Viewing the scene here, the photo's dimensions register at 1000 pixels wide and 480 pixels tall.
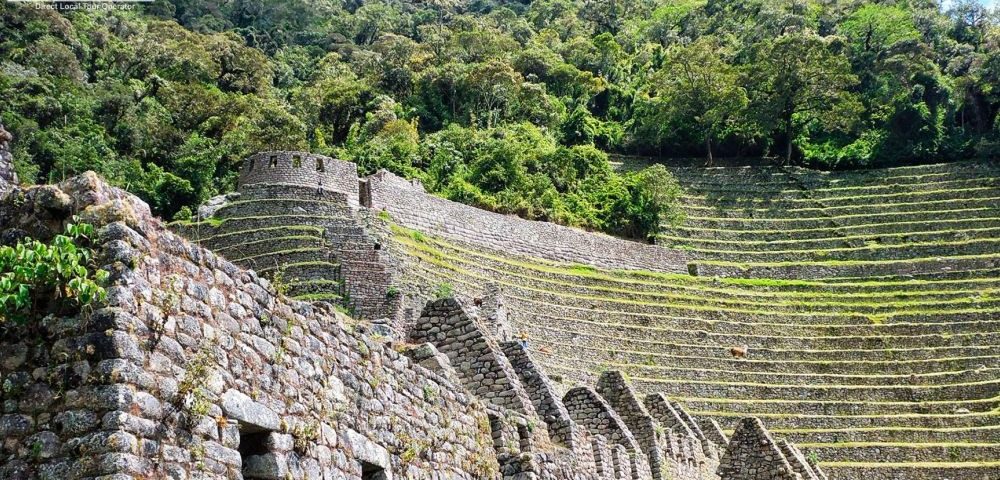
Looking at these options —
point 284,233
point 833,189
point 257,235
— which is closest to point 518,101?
point 833,189

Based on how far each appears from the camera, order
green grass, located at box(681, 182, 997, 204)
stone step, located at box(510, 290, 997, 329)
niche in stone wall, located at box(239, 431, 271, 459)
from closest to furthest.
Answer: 1. niche in stone wall, located at box(239, 431, 271, 459)
2. stone step, located at box(510, 290, 997, 329)
3. green grass, located at box(681, 182, 997, 204)

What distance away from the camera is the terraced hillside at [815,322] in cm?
3109

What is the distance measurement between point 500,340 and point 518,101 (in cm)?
4639

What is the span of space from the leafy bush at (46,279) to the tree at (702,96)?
2207 inches

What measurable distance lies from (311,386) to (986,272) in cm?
4272

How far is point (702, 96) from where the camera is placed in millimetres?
59188

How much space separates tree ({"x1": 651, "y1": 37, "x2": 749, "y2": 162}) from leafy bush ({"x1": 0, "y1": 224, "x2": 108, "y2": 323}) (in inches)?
2207

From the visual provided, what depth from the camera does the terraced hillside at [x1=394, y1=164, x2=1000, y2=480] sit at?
3109cm

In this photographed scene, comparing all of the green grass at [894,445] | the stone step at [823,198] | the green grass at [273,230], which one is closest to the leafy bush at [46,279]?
the green grass at [273,230]

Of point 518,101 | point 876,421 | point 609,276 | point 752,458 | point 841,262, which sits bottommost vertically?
point 876,421

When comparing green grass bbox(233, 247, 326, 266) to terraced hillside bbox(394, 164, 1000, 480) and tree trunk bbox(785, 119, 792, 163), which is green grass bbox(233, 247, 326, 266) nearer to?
terraced hillside bbox(394, 164, 1000, 480)

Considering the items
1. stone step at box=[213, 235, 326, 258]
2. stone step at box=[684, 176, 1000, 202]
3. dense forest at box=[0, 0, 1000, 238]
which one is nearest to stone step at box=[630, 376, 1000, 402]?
stone step at box=[213, 235, 326, 258]

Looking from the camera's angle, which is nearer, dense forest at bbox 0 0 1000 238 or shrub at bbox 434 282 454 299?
shrub at bbox 434 282 454 299

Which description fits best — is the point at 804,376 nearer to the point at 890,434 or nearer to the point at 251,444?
the point at 890,434
